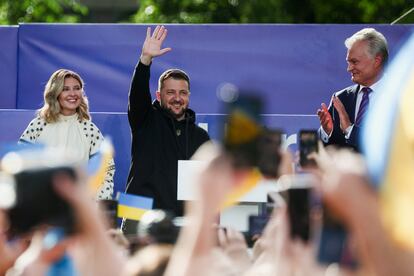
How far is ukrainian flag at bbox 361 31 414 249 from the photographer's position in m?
2.60

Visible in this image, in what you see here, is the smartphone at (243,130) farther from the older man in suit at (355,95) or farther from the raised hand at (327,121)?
the raised hand at (327,121)

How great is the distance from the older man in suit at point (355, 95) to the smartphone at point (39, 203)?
11.6ft

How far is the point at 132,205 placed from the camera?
478cm

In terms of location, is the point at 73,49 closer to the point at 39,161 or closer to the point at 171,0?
the point at 39,161

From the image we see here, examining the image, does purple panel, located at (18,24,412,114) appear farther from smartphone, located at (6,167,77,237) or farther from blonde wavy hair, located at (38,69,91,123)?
smartphone, located at (6,167,77,237)

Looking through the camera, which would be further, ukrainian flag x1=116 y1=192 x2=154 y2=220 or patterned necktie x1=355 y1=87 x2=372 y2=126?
patterned necktie x1=355 y1=87 x2=372 y2=126

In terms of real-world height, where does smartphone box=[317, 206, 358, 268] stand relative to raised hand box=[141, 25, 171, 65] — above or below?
below

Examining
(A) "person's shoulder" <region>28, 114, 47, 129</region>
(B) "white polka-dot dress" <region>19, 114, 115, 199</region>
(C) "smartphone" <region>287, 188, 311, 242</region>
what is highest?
(A) "person's shoulder" <region>28, 114, 47, 129</region>

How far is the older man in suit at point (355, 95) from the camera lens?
Answer: 636 centimetres

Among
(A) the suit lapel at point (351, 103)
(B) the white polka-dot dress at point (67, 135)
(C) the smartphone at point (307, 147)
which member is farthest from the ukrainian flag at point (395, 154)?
(B) the white polka-dot dress at point (67, 135)

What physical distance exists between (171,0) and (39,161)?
54.9 feet

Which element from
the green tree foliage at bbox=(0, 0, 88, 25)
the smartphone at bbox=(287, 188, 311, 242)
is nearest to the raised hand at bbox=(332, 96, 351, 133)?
the smartphone at bbox=(287, 188, 311, 242)

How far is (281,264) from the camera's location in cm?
290

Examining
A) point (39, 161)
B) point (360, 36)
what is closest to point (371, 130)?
point (39, 161)
